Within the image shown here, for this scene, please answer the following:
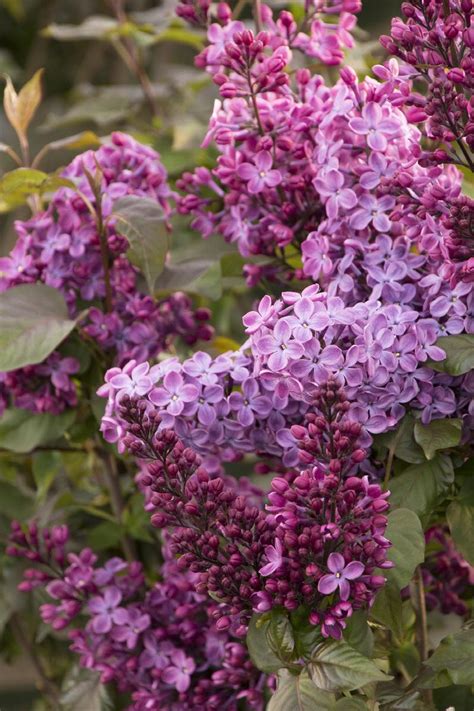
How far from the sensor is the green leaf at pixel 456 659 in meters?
0.63

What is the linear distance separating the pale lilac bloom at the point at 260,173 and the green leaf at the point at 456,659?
328 millimetres

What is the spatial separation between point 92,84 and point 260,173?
1.60 metres

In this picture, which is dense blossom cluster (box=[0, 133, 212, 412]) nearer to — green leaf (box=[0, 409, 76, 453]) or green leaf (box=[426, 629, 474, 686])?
green leaf (box=[0, 409, 76, 453])

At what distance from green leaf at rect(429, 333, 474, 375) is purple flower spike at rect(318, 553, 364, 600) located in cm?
13

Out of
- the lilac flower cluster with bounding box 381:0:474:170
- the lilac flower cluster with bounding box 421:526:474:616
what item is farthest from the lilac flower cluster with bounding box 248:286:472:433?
the lilac flower cluster with bounding box 421:526:474:616

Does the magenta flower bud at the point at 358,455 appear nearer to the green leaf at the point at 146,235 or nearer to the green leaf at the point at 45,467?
the green leaf at the point at 146,235

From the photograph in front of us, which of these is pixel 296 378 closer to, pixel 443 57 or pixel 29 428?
pixel 443 57

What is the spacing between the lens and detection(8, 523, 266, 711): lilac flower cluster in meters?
0.79

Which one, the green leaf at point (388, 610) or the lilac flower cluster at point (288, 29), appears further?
the lilac flower cluster at point (288, 29)

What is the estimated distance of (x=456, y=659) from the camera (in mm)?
643

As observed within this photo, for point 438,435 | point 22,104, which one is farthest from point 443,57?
point 22,104

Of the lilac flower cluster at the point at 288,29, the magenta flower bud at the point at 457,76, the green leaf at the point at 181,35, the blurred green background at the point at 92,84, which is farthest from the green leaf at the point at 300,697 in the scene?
the green leaf at the point at 181,35

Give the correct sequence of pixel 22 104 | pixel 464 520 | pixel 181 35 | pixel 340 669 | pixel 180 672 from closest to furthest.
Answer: pixel 340 669
pixel 464 520
pixel 180 672
pixel 22 104
pixel 181 35

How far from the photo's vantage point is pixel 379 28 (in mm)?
2135
